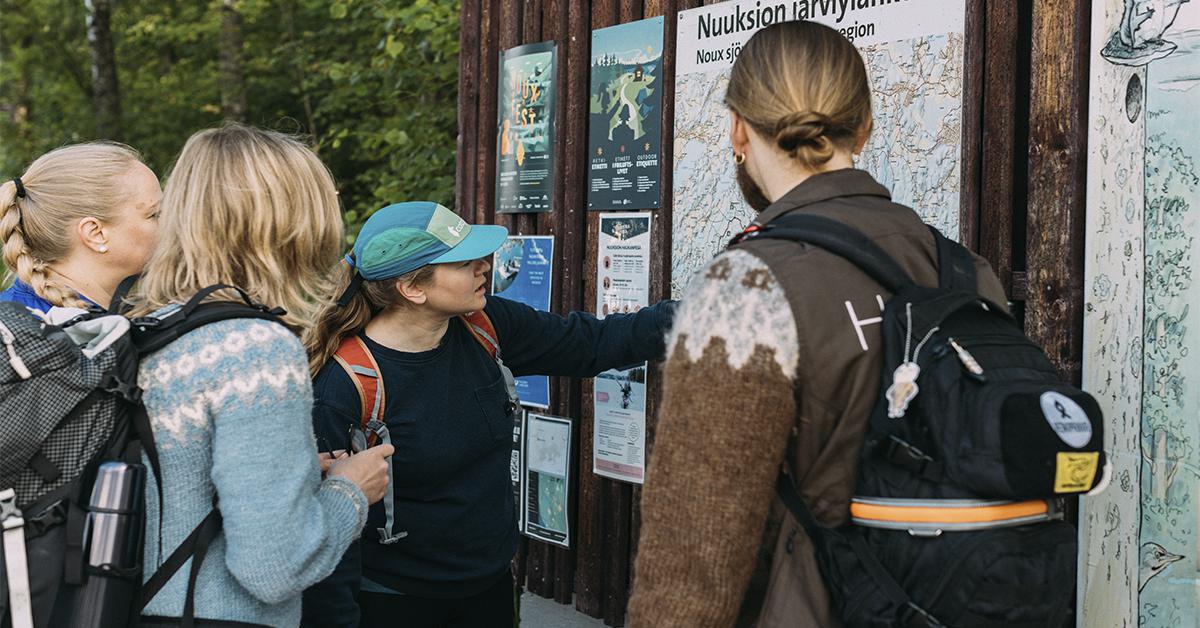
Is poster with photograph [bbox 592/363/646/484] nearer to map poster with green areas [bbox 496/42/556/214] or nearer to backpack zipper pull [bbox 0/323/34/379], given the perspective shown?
map poster with green areas [bbox 496/42/556/214]

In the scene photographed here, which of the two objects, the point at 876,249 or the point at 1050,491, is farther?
the point at 876,249

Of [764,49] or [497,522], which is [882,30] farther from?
[497,522]

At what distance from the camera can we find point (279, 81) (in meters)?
15.3

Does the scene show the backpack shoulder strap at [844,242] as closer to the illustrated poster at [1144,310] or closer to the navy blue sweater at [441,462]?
the illustrated poster at [1144,310]

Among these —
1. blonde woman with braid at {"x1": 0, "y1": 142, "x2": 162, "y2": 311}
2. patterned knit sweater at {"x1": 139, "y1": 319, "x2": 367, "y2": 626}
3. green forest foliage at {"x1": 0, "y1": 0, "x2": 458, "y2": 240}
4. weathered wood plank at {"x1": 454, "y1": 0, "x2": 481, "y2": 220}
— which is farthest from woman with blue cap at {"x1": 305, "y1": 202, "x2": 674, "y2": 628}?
green forest foliage at {"x1": 0, "y1": 0, "x2": 458, "y2": 240}

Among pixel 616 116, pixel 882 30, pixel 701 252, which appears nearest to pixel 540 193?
pixel 616 116

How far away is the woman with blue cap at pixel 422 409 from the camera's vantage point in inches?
128

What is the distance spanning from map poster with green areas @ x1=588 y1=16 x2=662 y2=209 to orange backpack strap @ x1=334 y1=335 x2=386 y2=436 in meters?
1.82

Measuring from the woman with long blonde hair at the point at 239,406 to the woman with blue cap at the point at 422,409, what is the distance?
2.51 ft

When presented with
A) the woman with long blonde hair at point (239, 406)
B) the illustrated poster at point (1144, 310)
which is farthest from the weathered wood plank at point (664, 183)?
the woman with long blonde hair at point (239, 406)

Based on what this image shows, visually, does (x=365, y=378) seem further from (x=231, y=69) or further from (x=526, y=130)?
(x=231, y=69)

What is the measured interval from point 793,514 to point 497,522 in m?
1.58

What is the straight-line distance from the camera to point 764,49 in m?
2.14

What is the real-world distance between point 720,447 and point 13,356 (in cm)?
133
